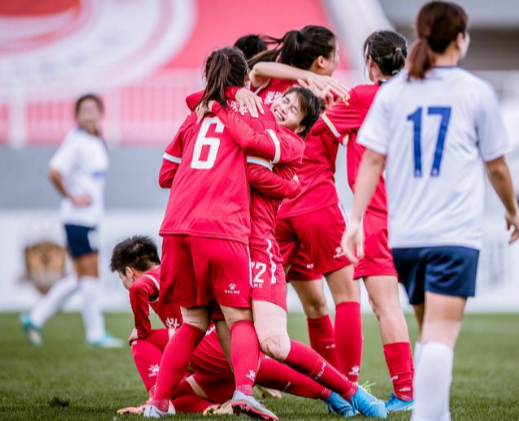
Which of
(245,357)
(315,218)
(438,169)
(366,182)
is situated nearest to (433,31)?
(438,169)

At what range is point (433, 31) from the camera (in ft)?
12.1

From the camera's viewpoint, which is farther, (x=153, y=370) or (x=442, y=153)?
(x=153, y=370)

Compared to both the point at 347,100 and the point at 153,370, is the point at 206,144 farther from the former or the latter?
the point at 153,370

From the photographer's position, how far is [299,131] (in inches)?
200

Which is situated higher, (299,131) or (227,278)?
(299,131)

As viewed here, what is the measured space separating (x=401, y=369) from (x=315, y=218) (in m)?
1.00

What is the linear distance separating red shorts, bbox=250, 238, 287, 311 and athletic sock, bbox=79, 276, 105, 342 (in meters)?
4.98

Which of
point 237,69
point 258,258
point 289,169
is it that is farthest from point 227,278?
point 237,69

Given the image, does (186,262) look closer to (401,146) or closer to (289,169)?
(289,169)

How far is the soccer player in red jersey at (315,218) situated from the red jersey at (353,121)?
25 centimetres

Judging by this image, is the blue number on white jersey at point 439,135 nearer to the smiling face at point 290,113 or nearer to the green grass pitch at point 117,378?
the smiling face at point 290,113

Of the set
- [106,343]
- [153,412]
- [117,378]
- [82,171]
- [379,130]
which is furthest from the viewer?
[82,171]

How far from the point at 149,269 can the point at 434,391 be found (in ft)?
7.29

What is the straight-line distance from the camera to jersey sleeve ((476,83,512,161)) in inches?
145
